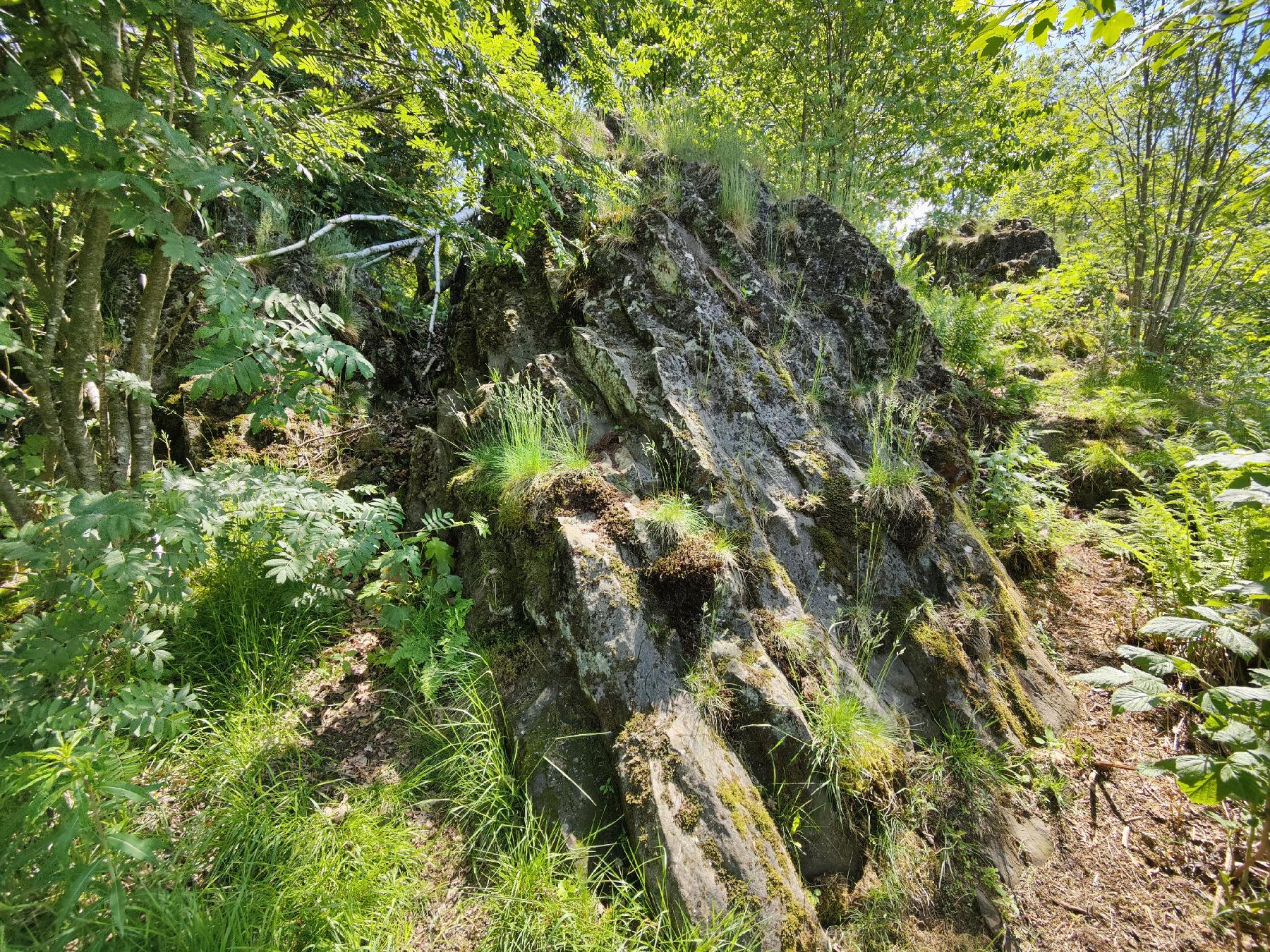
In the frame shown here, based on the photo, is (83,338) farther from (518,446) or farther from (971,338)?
(971,338)

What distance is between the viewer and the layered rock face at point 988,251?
10.3 metres

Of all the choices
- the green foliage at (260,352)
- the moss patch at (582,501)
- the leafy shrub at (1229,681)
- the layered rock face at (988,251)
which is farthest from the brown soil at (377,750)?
the layered rock face at (988,251)

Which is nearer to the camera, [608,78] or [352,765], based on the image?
[352,765]

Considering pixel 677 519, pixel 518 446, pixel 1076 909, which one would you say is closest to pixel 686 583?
pixel 677 519

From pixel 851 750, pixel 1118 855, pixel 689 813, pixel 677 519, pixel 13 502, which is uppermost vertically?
pixel 13 502

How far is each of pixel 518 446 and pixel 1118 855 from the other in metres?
4.33

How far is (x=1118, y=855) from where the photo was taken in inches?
106

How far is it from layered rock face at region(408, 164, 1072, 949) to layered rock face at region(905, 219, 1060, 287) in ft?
23.7

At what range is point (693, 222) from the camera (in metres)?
4.90

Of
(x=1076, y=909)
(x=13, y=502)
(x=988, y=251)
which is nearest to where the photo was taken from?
(x=13, y=502)

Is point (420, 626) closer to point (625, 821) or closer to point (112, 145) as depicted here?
point (625, 821)

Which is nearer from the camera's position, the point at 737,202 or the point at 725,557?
A: the point at 725,557

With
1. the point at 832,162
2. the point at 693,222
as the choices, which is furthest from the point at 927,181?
the point at 693,222

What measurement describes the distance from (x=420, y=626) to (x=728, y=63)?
824 cm
